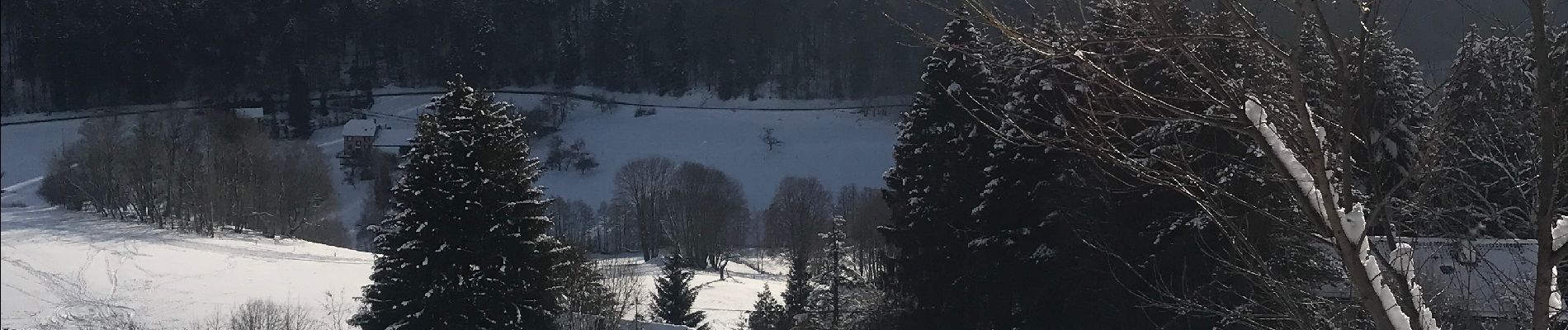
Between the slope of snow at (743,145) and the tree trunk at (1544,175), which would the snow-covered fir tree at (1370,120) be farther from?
the slope of snow at (743,145)

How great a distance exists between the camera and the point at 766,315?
21.1 metres

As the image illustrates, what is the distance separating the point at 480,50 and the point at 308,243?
3665cm

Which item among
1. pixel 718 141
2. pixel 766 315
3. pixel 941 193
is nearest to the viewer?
pixel 941 193

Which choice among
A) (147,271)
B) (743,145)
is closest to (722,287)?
(147,271)

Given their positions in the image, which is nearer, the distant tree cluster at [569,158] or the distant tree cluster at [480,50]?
the distant tree cluster at [569,158]

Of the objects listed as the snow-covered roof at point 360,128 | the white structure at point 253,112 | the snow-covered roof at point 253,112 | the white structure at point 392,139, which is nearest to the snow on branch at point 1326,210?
the white structure at point 392,139

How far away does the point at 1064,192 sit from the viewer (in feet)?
33.0

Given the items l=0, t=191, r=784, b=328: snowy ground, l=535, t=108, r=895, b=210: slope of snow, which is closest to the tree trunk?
l=0, t=191, r=784, b=328: snowy ground

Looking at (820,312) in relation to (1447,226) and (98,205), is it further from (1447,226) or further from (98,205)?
(98,205)

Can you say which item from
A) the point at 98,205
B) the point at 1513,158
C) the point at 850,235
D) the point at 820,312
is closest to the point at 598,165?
the point at 850,235

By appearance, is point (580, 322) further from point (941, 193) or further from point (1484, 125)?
point (1484, 125)

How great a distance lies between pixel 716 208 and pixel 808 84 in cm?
2482

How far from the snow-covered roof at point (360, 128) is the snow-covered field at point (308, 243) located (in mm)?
1348

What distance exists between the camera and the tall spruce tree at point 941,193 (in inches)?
446
